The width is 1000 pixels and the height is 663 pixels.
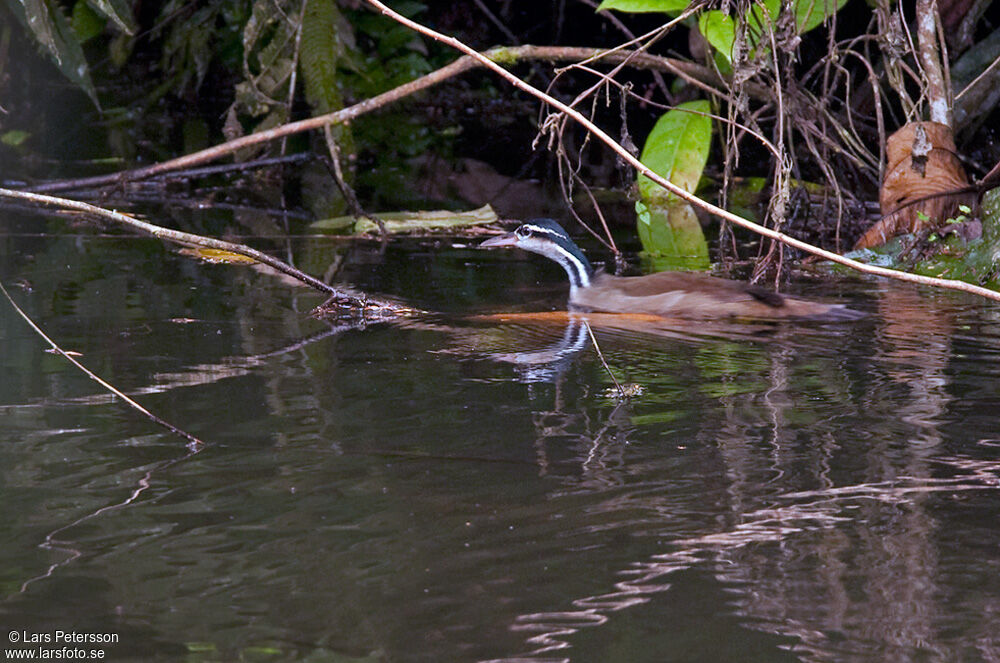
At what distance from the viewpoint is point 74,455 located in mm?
4078

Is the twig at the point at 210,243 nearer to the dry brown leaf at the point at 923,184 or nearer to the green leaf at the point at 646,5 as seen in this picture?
the green leaf at the point at 646,5

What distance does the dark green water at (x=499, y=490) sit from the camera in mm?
3025

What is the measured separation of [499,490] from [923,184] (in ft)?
15.7

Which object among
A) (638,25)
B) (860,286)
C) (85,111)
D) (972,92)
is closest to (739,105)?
(860,286)

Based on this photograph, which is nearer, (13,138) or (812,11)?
(812,11)

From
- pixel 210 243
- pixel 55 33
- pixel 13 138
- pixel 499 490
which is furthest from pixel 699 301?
pixel 13 138

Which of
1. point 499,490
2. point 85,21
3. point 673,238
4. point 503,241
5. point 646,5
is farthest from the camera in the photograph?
point 85,21

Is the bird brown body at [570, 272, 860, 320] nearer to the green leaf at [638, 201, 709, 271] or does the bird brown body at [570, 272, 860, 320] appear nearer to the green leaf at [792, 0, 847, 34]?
the green leaf at [638, 201, 709, 271]

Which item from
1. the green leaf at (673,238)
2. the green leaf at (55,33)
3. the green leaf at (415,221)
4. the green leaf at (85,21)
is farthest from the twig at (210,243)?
the green leaf at (85,21)

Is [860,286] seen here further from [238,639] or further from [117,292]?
[238,639]

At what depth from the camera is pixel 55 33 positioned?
9633mm

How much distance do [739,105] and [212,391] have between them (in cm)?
361

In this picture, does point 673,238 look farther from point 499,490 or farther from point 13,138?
point 13,138

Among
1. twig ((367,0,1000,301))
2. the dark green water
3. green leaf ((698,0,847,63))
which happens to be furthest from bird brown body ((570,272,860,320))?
twig ((367,0,1000,301))
